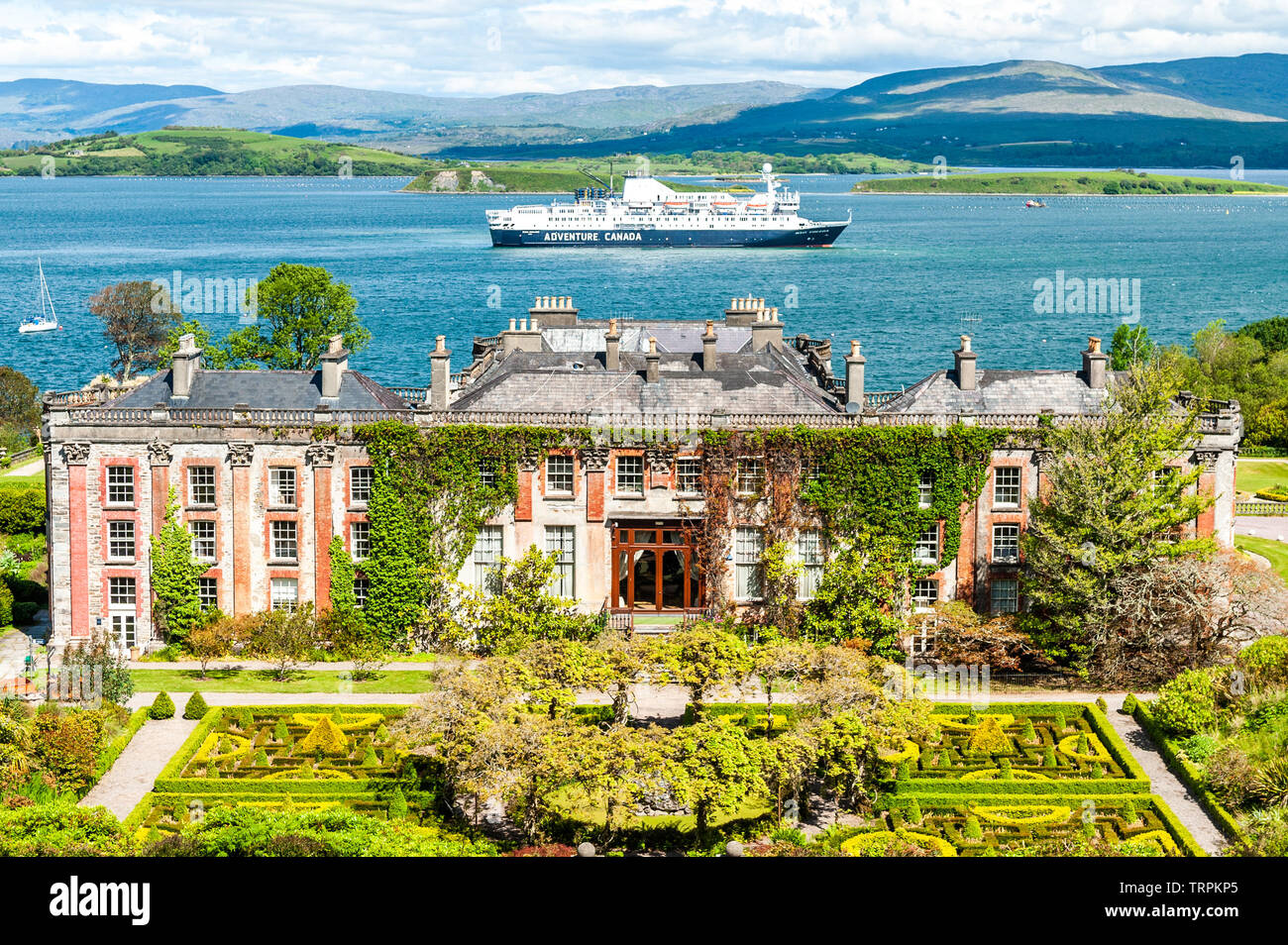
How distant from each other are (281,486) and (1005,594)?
1014 inches

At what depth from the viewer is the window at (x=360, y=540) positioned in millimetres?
54031

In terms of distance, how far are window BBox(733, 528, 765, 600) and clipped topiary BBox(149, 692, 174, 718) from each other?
1952 cm

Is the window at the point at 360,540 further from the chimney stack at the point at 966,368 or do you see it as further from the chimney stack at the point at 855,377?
the chimney stack at the point at 966,368

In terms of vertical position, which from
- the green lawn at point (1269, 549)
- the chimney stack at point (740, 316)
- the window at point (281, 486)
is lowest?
the green lawn at point (1269, 549)

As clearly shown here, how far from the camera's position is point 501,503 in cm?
5384

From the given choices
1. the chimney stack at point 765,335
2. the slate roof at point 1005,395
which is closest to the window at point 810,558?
the slate roof at point 1005,395

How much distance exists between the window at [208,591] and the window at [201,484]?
2.84 metres

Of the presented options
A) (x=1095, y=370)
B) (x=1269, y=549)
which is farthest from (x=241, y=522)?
(x=1269, y=549)

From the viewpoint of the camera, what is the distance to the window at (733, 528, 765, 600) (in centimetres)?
5403

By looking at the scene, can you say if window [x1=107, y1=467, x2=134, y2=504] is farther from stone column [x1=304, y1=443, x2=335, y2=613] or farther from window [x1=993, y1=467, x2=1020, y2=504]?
window [x1=993, y1=467, x2=1020, y2=504]

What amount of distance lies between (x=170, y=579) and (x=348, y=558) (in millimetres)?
6257

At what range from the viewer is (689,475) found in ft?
177

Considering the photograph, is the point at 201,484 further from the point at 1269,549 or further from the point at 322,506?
the point at 1269,549

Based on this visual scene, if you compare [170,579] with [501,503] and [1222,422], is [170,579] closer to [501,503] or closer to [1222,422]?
[501,503]
